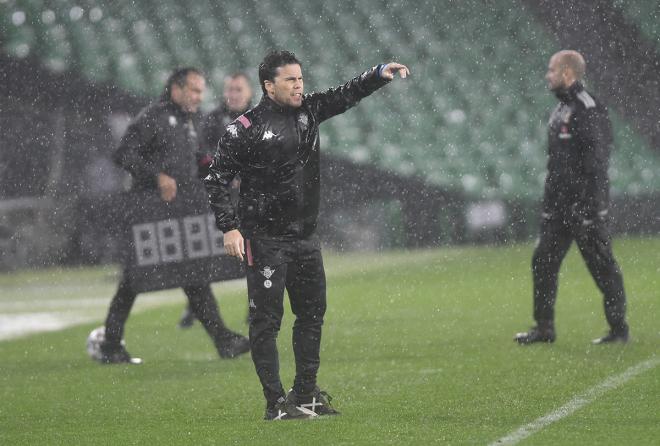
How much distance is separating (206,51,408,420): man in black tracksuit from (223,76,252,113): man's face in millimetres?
2717

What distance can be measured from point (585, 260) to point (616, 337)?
1.47 ft

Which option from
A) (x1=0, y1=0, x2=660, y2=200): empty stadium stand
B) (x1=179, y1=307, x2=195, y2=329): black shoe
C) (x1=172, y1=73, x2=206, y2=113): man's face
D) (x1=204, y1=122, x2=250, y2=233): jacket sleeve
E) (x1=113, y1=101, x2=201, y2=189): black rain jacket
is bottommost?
(x1=179, y1=307, x2=195, y2=329): black shoe

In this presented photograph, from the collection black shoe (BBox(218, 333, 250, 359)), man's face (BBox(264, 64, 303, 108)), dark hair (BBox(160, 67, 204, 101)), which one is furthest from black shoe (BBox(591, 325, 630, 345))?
man's face (BBox(264, 64, 303, 108))

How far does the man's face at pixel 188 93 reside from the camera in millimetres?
7305

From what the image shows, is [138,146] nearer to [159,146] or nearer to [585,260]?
[159,146]

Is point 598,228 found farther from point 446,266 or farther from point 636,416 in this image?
point 446,266

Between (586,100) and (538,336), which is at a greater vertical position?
(586,100)

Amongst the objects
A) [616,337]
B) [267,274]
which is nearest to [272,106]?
[267,274]

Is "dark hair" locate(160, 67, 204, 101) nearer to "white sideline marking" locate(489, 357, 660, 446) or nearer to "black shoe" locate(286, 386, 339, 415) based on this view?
"black shoe" locate(286, 386, 339, 415)

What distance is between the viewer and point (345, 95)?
5258mm

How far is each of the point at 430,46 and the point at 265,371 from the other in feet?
36.5

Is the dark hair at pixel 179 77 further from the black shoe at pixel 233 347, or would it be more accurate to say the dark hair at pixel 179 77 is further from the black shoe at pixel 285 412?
the black shoe at pixel 285 412

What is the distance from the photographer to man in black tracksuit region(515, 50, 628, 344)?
281 inches

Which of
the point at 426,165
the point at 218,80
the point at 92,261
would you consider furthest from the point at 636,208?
the point at 92,261
